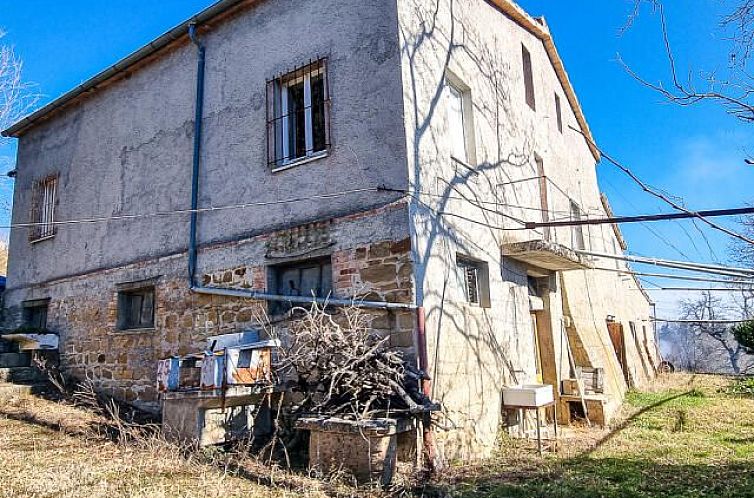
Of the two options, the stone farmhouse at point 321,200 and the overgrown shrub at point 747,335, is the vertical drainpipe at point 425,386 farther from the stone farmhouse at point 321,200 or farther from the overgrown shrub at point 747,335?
the overgrown shrub at point 747,335

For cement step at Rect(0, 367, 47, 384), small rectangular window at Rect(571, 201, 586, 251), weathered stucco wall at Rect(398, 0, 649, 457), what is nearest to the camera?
weathered stucco wall at Rect(398, 0, 649, 457)

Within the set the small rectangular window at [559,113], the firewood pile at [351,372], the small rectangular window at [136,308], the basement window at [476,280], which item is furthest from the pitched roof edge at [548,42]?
the small rectangular window at [136,308]

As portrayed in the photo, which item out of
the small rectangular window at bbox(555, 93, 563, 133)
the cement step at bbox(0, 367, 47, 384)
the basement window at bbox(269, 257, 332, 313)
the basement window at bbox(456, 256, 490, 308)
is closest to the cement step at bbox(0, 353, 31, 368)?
the cement step at bbox(0, 367, 47, 384)

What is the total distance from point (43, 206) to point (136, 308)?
405 cm

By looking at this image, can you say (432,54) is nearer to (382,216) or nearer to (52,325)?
(382,216)

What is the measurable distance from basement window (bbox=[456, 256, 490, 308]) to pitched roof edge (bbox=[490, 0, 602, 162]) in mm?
2691

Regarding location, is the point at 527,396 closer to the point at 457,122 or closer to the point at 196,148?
the point at 457,122

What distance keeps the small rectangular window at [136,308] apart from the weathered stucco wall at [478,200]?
5.24 meters

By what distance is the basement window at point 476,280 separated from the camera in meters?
7.40

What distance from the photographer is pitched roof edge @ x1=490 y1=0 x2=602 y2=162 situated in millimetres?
10068

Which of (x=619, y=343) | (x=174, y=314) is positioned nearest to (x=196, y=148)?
(x=174, y=314)

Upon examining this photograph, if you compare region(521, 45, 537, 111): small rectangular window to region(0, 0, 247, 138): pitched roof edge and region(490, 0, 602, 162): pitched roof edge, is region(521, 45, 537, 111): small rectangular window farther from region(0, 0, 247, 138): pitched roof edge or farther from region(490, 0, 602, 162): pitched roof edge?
region(0, 0, 247, 138): pitched roof edge

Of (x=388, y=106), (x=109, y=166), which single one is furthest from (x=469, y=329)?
(x=109, y=166)

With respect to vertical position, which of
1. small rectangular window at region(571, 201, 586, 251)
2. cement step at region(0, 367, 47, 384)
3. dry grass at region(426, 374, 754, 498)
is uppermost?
small rectangular window at region(571, 201, 586, 251)
